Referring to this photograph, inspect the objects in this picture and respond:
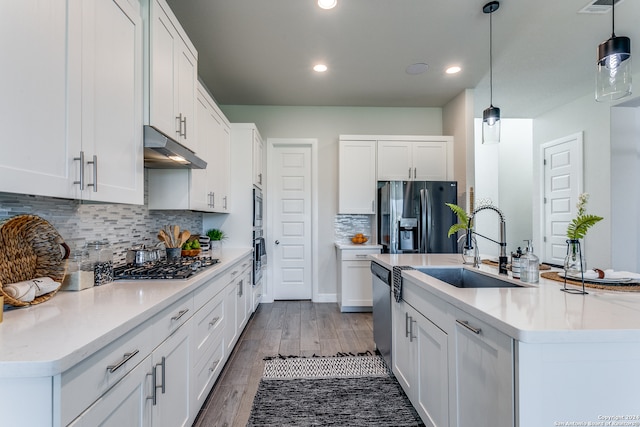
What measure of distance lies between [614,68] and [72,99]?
2.68m

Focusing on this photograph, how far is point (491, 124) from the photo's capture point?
8.48 feet

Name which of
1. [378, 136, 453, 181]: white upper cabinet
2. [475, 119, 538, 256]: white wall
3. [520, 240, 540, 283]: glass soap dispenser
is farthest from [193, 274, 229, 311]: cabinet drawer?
[475, 119, 538, 256]: white wall

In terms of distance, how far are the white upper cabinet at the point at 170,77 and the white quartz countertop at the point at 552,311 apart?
5.87 ft

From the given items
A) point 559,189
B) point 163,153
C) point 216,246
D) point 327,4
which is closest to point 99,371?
point 163,153

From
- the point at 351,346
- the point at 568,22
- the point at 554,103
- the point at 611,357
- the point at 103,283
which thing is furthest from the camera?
the point at 554,103

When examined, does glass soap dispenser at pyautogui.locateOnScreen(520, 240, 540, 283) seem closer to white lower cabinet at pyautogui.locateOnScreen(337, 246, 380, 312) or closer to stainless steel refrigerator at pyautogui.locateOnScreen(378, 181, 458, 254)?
stainless steel refrigerator at pyautogui.locateOnScreen(378, 181, 458, 254)

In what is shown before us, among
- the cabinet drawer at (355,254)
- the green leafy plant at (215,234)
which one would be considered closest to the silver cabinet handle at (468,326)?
the cabinet drawer at (355,254)

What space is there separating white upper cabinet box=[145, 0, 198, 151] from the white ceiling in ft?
1.85

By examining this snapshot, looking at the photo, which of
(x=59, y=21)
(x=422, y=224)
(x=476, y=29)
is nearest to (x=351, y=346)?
(x=422, y=224)

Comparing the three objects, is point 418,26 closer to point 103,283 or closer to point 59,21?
point 59,21

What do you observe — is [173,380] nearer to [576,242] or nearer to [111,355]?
[111,355]

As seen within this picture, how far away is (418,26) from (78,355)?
3.13m

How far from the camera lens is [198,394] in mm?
1769

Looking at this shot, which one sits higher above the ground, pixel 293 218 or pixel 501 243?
pixel 293 218
